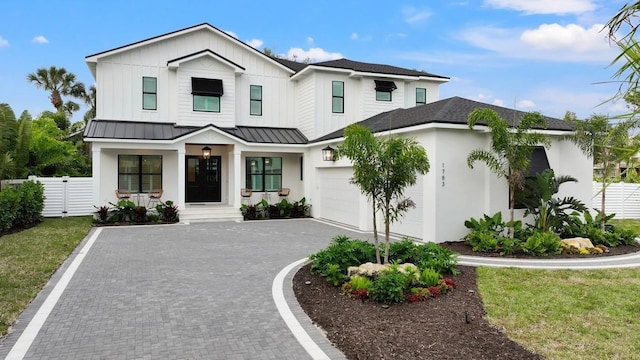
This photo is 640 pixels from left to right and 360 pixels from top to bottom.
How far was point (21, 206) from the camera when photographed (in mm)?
14516

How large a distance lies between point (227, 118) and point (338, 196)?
643cm

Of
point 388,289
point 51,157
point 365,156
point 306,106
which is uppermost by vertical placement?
point 306,106

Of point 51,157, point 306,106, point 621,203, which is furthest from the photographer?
point 51,157

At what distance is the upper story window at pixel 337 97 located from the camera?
1970 centimetres

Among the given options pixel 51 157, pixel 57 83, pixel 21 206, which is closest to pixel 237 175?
pixel 21 206

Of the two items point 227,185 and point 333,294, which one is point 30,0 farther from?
point 333,294

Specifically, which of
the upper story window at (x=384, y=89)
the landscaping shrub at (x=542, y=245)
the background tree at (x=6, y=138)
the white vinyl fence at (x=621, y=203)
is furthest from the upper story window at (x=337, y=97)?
the background tree at (x=6, y=138)

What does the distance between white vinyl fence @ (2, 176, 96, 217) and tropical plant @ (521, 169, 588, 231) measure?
54.0ft

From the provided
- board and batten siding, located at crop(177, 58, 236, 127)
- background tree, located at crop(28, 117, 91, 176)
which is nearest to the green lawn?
board and batten siding, located at crop(177, 58, 236, 127)

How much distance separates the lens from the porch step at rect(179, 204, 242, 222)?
17.6m

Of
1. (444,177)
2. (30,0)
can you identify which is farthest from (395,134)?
(30,0)

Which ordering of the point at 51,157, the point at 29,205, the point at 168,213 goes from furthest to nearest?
the point at 51,157, the point at 168,213, the point at 29,205

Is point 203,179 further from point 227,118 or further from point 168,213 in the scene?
point 168,213

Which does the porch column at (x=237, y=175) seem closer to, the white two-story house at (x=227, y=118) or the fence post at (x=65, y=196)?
the white two-story house at (x=227, y=118)
